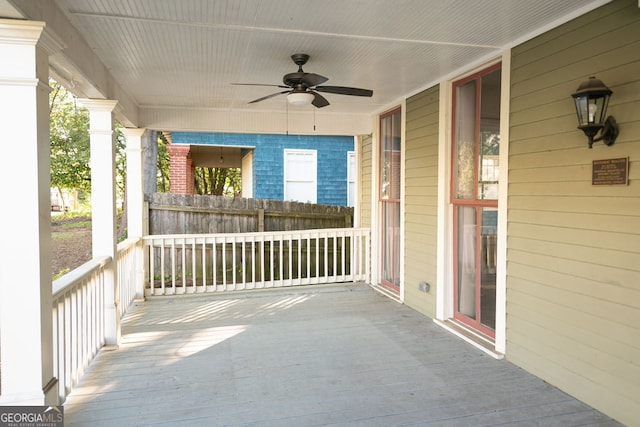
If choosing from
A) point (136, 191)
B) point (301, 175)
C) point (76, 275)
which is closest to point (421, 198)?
point (76, 275)

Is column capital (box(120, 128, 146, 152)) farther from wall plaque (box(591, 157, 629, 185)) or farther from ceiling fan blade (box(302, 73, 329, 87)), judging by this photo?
wall plaque (box(591, 157, 629, 185))

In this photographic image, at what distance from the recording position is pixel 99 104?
3881 mm

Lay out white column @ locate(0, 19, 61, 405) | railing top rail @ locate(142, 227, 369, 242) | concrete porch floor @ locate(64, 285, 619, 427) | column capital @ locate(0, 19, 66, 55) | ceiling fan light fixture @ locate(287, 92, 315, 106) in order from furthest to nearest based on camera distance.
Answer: railing top rail @ locate(142, 227, 369, 242) → ceiling fan light fixture @ locate(287, 92, 315, 106) → concrete porch floor @ locate(64, 285, 619, 427) → white column @ locate(0, 19, 61, 405) → column capital @ locate(0, 19, 66, 55)

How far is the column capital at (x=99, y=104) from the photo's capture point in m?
3.84

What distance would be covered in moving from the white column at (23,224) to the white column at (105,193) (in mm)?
1566

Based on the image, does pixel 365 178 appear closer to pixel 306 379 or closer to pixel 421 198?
pixel 421 198

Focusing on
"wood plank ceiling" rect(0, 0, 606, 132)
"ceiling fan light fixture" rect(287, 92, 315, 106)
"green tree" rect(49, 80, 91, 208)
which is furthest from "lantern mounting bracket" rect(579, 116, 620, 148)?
"green tree" rect(49, 80, 91, 208)

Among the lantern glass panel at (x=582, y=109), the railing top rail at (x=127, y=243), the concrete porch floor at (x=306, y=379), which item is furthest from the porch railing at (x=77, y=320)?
the lantern glass panel at (x=582, y=109)

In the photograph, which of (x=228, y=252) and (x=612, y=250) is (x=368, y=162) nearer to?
(x=228, y=252)

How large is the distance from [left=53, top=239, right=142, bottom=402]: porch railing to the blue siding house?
19.5ft

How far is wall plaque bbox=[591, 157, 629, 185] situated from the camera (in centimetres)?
258

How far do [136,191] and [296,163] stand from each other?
4632mm

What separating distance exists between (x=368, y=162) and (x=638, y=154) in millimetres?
4665

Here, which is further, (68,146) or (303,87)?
(68,146)
